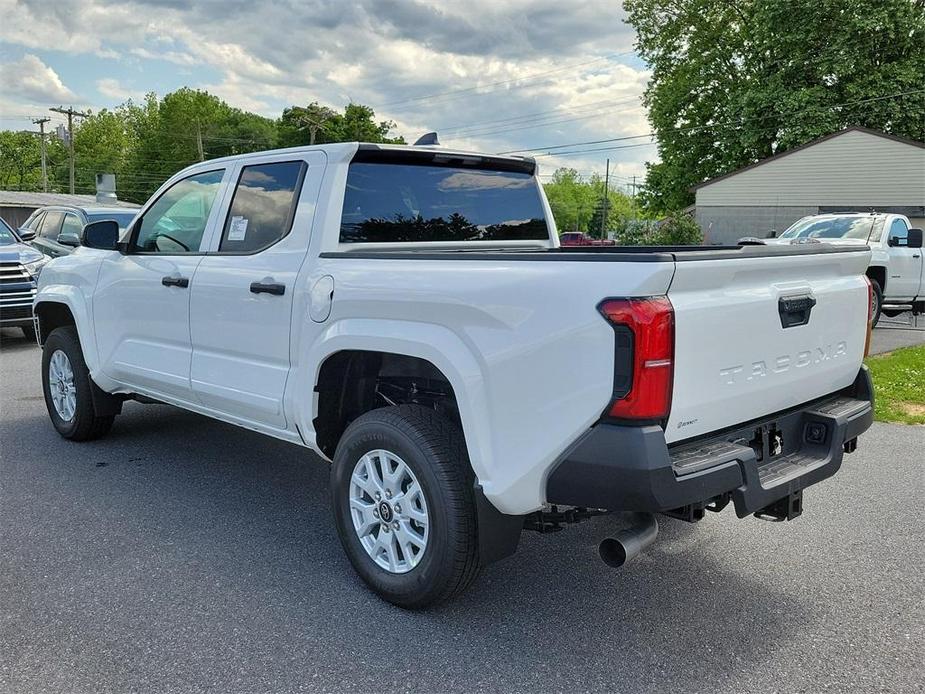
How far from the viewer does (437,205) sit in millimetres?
4293

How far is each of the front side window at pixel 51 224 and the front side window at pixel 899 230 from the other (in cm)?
1431

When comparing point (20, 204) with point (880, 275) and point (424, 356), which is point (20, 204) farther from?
point (424, 356)

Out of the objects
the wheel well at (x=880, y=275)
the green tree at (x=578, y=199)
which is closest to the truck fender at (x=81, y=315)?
the wheel well at (x=880, y=275)

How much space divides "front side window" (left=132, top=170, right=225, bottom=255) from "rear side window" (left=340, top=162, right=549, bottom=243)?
107cm

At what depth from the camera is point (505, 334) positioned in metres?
2.83

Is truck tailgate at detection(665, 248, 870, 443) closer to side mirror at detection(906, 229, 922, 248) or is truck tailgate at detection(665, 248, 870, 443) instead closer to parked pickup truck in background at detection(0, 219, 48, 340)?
parked pickup truck in background at detection(0, 219, 48, 340)

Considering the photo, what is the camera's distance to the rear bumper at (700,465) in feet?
8.45

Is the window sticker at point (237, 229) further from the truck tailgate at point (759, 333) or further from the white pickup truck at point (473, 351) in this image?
the truck tailgate at point (759, 333)

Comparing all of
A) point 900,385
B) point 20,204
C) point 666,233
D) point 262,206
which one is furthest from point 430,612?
point 20,204

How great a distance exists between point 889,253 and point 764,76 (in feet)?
70.8

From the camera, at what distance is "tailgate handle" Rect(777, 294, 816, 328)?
3027 millimetres

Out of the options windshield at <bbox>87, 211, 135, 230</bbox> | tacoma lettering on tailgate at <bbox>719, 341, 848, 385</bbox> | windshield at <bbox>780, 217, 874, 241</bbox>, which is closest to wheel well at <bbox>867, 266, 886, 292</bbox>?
windshield at <bbox>780, 217, 874, 241</bbox>

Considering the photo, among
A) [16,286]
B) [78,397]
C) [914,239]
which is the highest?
[914,239]

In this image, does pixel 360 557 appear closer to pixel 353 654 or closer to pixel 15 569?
pixel 353 654
